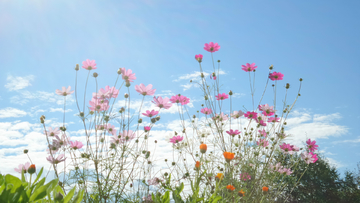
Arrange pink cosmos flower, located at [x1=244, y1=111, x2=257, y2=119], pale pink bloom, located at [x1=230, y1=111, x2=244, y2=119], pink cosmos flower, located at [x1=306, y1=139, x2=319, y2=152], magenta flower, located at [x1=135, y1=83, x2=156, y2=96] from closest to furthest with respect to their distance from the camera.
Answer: magenta flower, located at [x1=135, y1=83, x2=156, y2=96], pink cosmos flower, located at [x1=244, y1=111, x2=257, y2=119], pale pink bloom, located at [x1=230, y1=111, x2=244, y2=119], pink cosmos flower, located at [x1=306, y1=139, x2=319, y2=152]

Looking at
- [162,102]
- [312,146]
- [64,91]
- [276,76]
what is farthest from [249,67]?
[64,91]

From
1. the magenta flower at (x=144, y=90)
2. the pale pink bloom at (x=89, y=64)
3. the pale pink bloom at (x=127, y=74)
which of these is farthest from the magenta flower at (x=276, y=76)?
the pale pink bloom at (x=89, y=64)

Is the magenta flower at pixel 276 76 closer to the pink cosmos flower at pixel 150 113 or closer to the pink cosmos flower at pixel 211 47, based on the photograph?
the pink cosmos flower at pixel 211 47

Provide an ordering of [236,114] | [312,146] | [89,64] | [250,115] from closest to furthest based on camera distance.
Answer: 1. [89,64]
2. [250,115]
3. [236,114]
4. [312,146]

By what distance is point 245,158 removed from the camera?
2721 millimetres

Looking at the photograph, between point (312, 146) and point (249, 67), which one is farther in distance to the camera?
point (312, 146)

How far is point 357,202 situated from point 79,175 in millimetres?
11154

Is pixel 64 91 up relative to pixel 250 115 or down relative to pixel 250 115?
up

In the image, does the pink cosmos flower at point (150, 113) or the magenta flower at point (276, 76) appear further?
the magenta flower at point (276, 76)

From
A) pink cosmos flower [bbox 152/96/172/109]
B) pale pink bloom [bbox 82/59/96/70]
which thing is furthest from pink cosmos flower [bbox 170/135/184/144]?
pale pink bloom [bbox 82/59/96/70]

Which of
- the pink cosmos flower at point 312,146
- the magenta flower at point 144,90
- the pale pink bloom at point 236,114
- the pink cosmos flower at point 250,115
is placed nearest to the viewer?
the magenta flower at point 144,90

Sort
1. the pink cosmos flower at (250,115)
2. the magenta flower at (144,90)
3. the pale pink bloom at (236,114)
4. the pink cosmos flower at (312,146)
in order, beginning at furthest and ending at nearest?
the pink cosmos flower at (312,146) < the pale pink bloom at (236,114) < the pink cosmos flower at (250,115) < the magenta flower at (144,90)

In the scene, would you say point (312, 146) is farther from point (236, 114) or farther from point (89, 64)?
point (89, 64)

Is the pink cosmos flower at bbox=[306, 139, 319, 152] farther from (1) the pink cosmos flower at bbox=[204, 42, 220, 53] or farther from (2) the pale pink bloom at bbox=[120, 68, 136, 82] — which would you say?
(2) the pale pink bloom at bbox=[120, 68, 136, 82]
